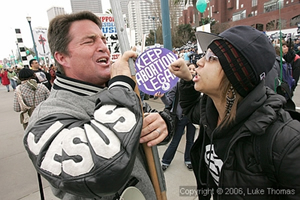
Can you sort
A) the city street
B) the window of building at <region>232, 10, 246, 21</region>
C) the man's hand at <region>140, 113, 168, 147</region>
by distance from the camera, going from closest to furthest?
the man's hand at <region>140, 113, 168, 147</region> < the city street < the window of building at <region>232, 10, 246, 21</region>

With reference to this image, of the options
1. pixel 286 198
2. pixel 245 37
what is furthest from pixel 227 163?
pixel 245 37

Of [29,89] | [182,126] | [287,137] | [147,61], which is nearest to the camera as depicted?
[287,137]

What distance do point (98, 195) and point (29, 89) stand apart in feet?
12.7

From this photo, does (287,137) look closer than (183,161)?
Yes

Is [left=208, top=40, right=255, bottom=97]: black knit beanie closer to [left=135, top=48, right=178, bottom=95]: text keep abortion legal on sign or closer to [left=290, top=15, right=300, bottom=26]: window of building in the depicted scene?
[left=135, top=48, right=178, bottom=95]: text keep abortion legal on sign

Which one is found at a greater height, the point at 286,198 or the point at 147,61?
the point at 147,61

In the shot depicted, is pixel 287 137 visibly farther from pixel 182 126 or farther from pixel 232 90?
pixel 182 126

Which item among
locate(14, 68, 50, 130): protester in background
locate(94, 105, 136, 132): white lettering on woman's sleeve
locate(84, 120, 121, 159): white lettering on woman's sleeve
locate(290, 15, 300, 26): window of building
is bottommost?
locate(14, 68, 50, 130): protester in background

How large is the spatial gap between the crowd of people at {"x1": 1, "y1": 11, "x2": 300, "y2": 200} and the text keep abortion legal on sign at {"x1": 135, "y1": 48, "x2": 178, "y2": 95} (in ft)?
2.93

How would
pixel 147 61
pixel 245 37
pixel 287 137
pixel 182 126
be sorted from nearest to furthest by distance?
pixel 287 137, pixel 245 37, pixel 147 61, pixel 182 126

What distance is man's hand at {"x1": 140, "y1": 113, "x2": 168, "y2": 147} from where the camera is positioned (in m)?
1.00

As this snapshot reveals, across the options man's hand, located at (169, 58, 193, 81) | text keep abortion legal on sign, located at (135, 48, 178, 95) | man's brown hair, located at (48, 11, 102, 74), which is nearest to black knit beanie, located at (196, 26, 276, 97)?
man's hand, located at (169, 58, 193, 81)

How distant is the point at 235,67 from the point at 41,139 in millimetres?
1115

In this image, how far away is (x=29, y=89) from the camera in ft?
12.6
